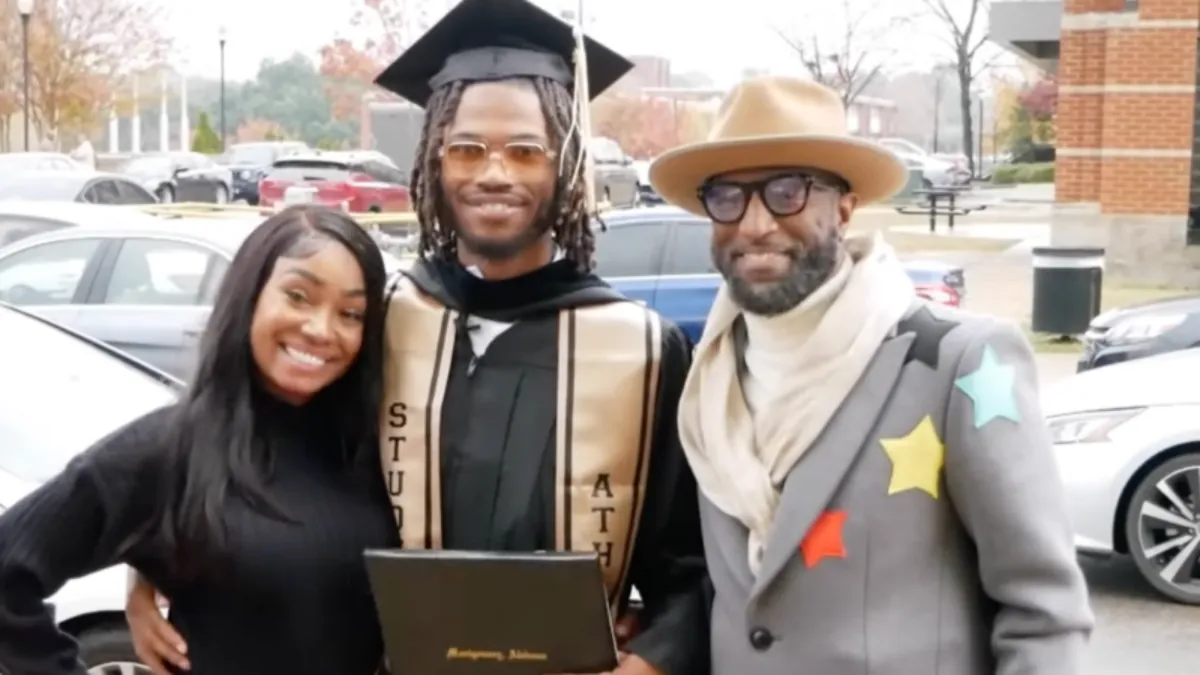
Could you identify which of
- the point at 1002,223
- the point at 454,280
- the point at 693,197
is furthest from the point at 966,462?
the point at 1002,223

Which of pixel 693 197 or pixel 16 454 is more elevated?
pixel 693 197

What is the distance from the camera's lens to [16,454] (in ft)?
14.6

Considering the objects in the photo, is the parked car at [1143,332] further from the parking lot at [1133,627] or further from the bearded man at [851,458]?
the bearded man at [851,458]

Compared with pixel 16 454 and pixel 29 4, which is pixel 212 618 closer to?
pixel 16 454

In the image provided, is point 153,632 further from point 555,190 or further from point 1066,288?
point 1066,288

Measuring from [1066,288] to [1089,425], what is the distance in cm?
810

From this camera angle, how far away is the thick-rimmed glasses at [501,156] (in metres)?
2.62

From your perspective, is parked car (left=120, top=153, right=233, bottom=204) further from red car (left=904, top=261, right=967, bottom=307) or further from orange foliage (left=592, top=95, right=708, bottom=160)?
red car (left=904, top=261, right=967, bottom=307)

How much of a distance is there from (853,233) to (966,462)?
0.55 metres

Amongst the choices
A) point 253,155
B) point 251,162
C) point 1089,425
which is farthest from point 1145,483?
point 253,155

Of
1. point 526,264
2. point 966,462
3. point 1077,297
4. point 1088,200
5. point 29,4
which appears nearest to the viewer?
point 966,462

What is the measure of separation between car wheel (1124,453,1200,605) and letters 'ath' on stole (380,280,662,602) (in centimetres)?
453

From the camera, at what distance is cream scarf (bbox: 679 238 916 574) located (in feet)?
7.48

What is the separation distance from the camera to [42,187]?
23438mm
